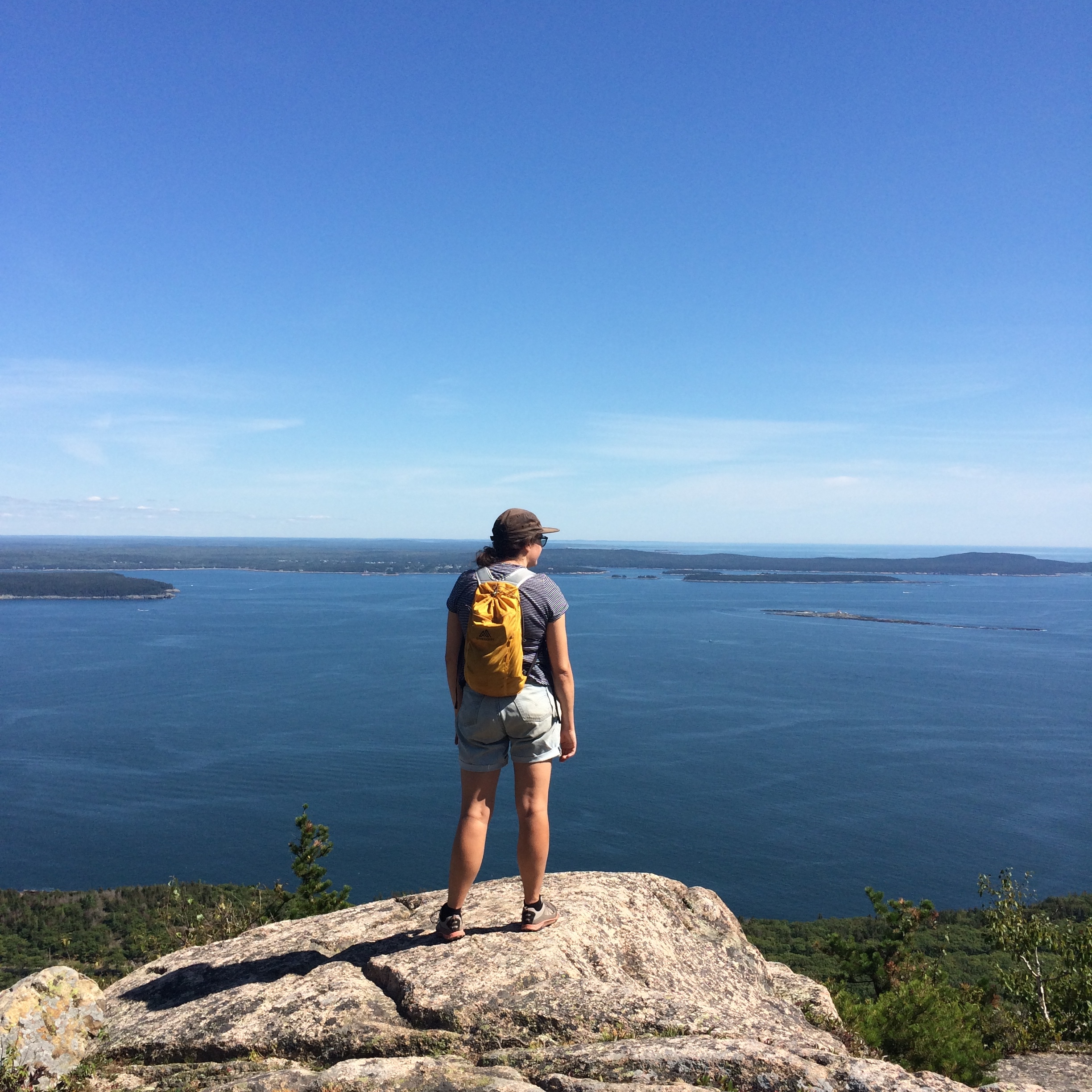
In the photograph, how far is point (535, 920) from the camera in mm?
3697

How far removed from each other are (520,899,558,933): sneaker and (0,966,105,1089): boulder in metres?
2.06

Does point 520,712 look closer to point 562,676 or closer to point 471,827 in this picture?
point 562,676

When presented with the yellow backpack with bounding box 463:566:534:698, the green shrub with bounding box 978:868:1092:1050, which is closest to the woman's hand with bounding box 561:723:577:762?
the yellow backpack with bounding box 463:566:534:698

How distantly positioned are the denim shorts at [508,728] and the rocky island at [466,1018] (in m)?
0.91

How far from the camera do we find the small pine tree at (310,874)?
56.3 ft

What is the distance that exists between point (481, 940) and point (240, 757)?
54.9 meters

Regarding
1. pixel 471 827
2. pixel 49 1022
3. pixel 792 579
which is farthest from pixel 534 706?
pixel 792 579

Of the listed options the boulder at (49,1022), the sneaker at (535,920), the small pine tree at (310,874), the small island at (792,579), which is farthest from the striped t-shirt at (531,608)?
the small island at (792,579)

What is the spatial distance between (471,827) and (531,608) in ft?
3.63

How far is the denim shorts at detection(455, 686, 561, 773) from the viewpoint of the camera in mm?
3424

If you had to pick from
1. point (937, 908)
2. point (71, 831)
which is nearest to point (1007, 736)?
point (937, 908)

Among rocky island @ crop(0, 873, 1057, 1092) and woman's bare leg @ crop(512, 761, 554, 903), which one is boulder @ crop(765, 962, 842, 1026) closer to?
rocky island @ crop(0, 873, 1057, 1092)

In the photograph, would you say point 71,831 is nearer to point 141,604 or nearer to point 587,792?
point 587,792

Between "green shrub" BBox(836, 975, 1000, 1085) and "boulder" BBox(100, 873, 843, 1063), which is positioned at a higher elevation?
"boulder" BBox(100, 873, 843, 1063)
